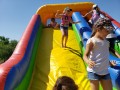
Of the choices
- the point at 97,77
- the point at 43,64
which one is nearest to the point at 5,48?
the point at 43,64

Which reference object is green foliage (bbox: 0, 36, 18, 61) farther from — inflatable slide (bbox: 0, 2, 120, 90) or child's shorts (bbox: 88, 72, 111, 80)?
child's shorts (bbox: 88, 72, 111, 80)

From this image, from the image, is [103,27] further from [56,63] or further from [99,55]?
[56,63]

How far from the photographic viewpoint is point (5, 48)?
45594 millimetres

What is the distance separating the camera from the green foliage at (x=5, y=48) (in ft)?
142

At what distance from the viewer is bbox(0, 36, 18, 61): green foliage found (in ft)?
142

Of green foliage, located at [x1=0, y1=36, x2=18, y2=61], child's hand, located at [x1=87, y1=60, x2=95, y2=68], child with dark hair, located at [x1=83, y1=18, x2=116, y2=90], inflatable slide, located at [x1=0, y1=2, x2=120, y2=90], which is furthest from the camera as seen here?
green foliage, located at [x1=0, y1=36, x2=18, y2=61]

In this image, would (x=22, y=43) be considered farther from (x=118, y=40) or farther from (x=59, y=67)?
(x=118, y=40)

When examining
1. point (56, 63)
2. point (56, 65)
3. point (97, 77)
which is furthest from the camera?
Answer: point (56, 63)

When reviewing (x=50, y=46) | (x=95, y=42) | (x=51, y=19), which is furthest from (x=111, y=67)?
(x=51, y=19)

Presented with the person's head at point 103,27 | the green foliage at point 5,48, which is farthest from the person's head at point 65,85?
the green foliage at point 5,48

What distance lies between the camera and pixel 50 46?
6.74 metres

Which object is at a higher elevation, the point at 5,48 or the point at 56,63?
the point at 56,63

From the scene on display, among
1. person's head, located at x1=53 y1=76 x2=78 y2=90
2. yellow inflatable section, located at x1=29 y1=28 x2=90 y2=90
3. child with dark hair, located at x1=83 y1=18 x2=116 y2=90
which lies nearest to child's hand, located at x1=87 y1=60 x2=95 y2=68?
child with dark hair, located at x1=83 y1=18 x2=116 y2=90

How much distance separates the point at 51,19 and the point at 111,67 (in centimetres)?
661
